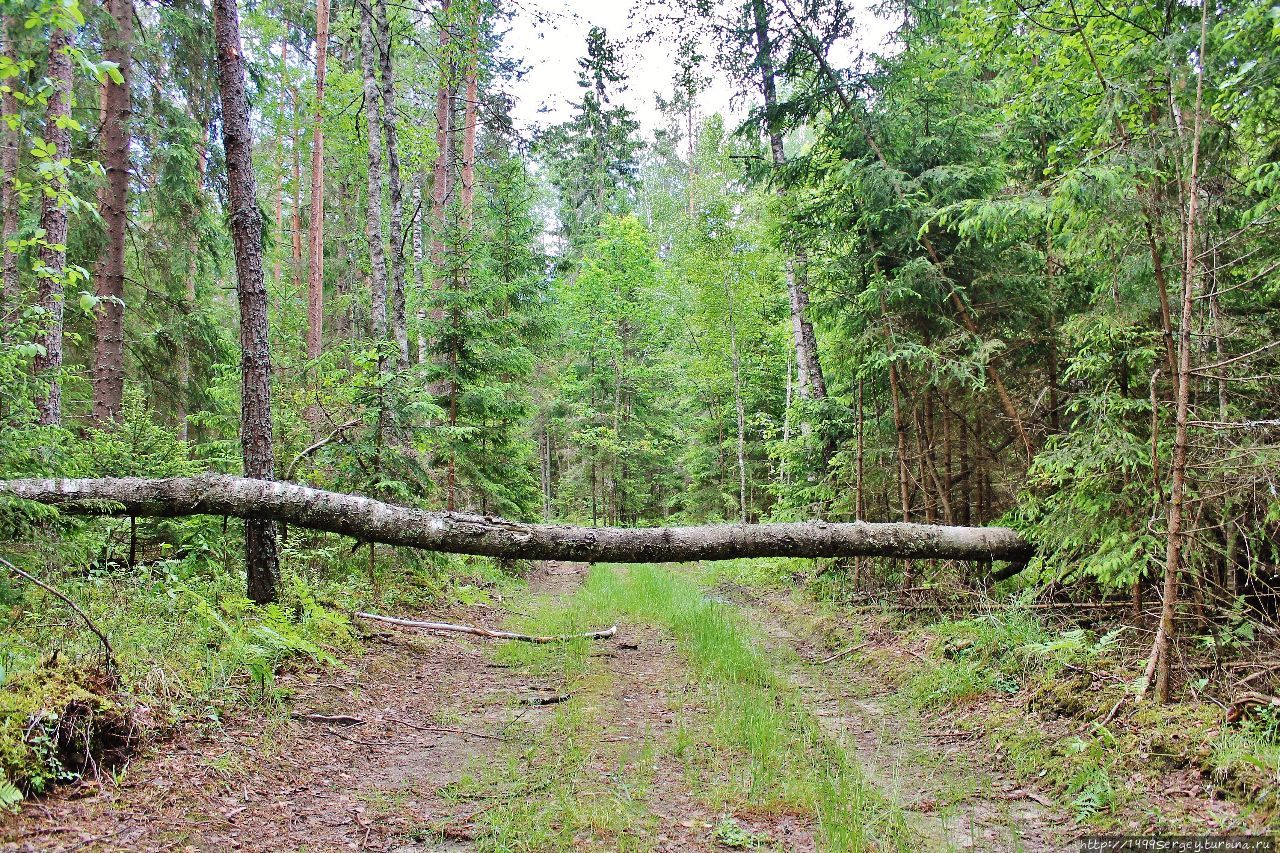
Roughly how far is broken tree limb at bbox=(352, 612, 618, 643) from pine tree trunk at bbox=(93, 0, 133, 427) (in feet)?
21.3

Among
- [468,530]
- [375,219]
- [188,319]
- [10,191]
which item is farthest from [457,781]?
[10,191]

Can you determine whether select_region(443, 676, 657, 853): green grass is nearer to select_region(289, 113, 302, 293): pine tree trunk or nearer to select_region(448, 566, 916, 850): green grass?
select_region(448, 566, 916, 850): green grass

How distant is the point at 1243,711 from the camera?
3.50 metres

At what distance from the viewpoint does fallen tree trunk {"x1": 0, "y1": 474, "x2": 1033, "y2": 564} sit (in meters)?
5.63

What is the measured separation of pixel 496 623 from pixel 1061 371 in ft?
25.5

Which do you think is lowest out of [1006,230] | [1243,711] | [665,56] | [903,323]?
[1243,711]

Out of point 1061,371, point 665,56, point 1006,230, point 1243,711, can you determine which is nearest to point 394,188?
point 665,56

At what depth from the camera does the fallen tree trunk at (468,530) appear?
5629 millimetres

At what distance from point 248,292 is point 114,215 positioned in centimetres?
721

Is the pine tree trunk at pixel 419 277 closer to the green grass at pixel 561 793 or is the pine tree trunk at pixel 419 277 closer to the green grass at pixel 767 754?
the green grass at pixel 767 754

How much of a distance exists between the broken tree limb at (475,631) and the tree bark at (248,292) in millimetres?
1249

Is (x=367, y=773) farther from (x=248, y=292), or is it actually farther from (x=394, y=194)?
(x=394, y=194)

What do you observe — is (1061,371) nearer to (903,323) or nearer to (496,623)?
(903,323)

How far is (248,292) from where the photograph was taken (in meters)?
5.95
